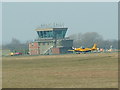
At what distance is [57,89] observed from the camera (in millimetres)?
40969

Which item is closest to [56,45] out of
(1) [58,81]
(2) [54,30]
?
(2) [54,30]

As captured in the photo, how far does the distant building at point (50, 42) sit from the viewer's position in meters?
181

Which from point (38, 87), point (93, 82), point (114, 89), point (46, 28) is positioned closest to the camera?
point (114, 89)

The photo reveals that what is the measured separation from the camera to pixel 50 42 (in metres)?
186

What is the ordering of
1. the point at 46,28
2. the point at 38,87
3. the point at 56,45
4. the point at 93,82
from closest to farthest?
the point at 38,87, the point at 93,82, the point at 56,45, the point at 46,28

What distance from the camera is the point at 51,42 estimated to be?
185875 mm

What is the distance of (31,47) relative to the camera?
18988cm

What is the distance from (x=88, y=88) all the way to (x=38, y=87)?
5.23 meters

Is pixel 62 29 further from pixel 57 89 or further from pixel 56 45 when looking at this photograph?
pixel 57 89

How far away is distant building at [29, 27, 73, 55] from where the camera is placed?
18112 cm

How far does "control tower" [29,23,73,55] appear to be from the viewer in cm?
18138

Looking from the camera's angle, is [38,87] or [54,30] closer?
[38,87]

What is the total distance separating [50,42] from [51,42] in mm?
583

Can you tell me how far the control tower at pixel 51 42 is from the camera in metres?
181
